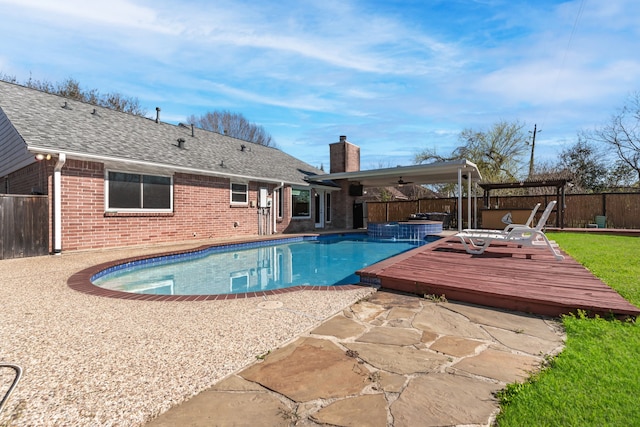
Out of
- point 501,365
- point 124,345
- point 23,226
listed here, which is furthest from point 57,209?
point 501,365

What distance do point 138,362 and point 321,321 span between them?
5.35ft

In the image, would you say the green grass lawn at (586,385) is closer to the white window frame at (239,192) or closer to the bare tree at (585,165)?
the white window frame at (239,192)

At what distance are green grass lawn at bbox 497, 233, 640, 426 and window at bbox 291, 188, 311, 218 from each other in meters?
12.9

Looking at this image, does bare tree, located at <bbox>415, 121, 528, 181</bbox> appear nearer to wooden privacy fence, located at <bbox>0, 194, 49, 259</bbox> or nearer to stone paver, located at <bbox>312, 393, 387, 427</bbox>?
wooden privacy fence, located at <bbox>0, 194, 49, 259</bbox>

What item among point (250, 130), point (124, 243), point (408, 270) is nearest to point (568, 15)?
point (408, 270)

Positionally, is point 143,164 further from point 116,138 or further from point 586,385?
point 586,385

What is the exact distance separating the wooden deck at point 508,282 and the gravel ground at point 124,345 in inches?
32.4

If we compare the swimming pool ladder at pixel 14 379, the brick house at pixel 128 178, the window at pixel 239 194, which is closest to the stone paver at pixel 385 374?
the swimming pool ladder at pixel 14 379

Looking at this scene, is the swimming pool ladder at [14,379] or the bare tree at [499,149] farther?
the bare tree at [499,149]

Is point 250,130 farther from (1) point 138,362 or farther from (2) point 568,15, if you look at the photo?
(1) point 138,362

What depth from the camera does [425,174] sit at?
14203mm

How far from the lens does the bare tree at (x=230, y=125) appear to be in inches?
1367

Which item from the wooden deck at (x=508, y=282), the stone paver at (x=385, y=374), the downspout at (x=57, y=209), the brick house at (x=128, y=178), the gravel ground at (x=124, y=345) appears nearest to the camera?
the stone paver at (x=385, y=374)

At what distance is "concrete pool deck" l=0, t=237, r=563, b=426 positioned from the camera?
5.76 feet
